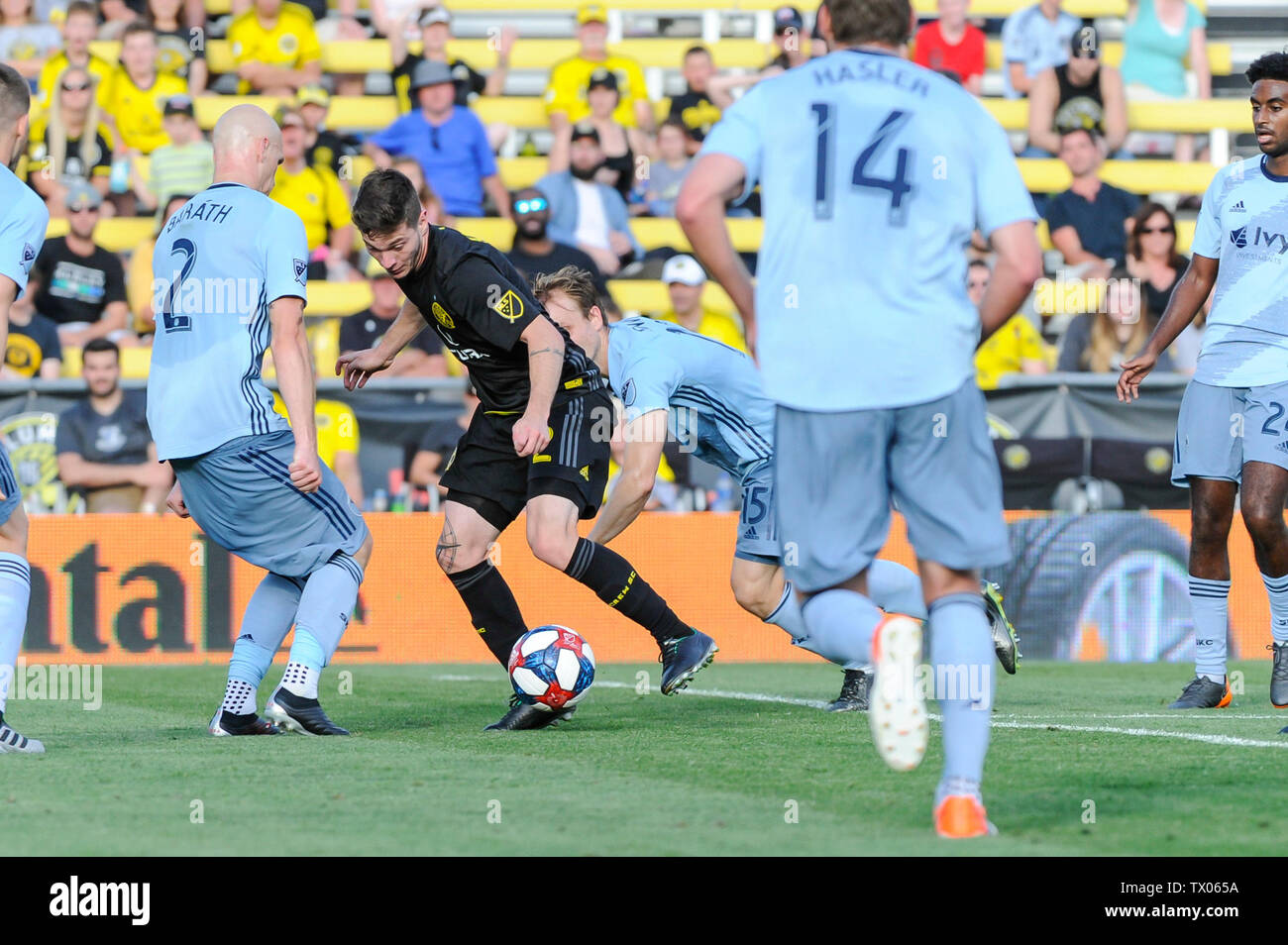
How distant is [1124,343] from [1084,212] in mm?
1746

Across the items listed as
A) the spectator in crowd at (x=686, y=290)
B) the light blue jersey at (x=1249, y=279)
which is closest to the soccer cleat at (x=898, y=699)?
the light blue jersey at (x=1249, y=279)

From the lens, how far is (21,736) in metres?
6.13

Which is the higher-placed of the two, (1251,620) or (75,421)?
(75,421)

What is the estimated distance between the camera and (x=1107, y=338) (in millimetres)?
12820

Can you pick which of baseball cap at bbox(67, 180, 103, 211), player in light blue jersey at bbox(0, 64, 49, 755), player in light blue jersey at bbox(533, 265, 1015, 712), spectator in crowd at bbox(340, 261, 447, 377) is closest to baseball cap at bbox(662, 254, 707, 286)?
spectator in crowd at bbox(340, 261, 447, 377)

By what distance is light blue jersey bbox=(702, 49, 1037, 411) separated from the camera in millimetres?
4273

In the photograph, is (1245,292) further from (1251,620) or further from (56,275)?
(56,275)

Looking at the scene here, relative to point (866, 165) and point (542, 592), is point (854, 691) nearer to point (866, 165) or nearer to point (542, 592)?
point (866, 165)

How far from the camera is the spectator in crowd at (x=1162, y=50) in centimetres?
1653

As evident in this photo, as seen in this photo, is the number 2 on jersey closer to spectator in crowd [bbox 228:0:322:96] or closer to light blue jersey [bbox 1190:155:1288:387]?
light blue jersey [bbox 1190:155:1288:387]

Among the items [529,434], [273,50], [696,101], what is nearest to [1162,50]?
[696,101]

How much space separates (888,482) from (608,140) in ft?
36.0
